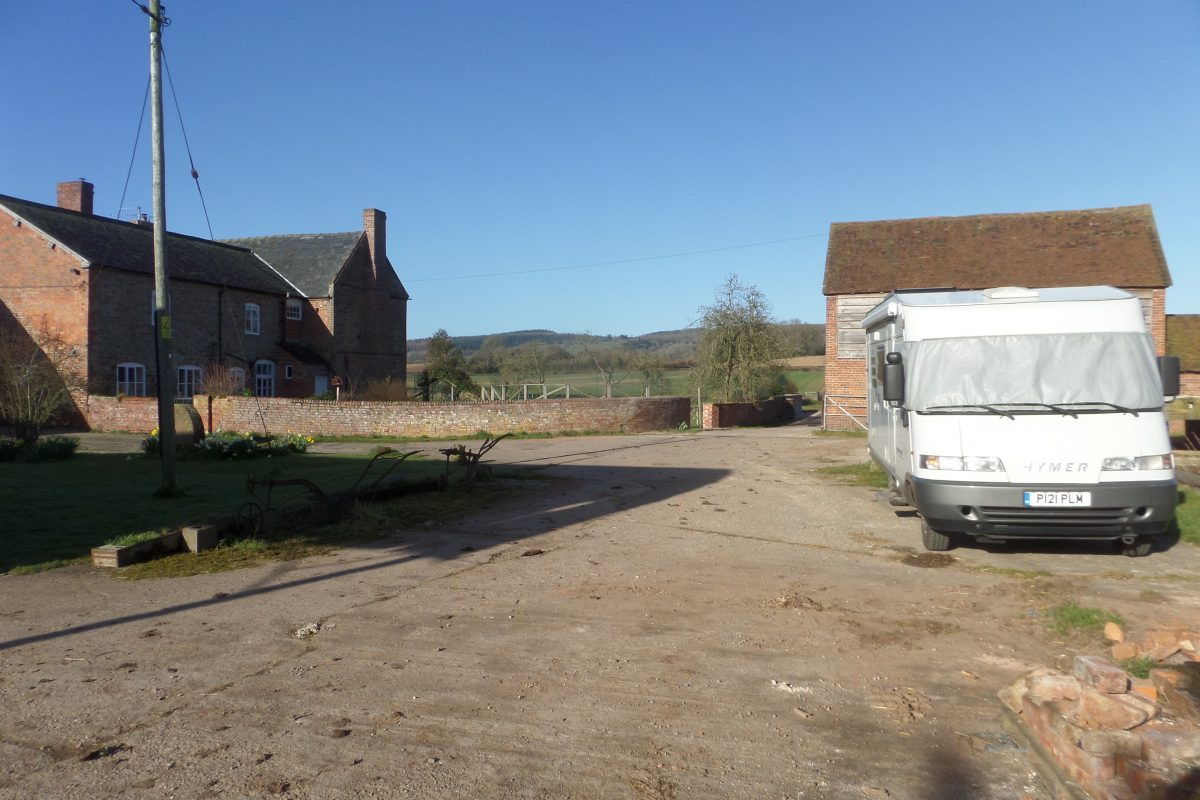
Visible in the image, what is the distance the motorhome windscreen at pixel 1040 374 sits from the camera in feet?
26.6

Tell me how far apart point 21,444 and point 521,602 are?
52.9 feet

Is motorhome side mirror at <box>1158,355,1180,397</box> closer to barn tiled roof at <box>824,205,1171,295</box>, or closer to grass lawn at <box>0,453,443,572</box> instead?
grass lawn at <box>0,453,443,572</box>

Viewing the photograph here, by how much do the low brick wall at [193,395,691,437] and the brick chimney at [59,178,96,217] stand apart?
15515 millimetres

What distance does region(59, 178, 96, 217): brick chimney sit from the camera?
3681cm

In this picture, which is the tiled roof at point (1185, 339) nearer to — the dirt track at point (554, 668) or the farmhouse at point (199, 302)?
the dirt track at point (554, 668)

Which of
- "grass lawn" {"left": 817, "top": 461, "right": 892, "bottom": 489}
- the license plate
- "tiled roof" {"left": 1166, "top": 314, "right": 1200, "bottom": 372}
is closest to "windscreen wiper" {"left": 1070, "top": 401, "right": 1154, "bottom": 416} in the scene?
the license plate

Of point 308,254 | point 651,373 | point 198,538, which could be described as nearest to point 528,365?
point 651,373

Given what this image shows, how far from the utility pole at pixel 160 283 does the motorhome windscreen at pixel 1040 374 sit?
970 centimetres

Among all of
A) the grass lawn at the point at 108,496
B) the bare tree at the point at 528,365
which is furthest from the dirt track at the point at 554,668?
the bare tree at the point at 528,365

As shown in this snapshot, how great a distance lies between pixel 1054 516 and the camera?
7.88 metres

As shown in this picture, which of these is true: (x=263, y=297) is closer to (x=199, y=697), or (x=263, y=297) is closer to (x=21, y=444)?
(x=21, y=444)

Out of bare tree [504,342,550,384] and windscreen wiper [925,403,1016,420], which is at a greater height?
bare tree [504,342,550,384]

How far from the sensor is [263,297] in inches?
1515

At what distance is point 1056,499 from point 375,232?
39.7 meters
